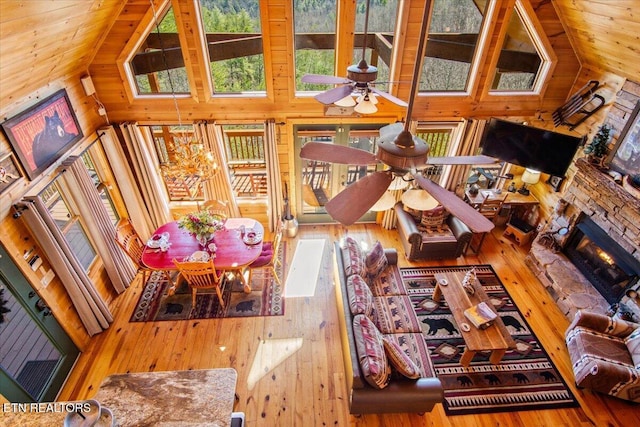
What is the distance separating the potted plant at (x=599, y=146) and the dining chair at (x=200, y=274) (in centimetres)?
540

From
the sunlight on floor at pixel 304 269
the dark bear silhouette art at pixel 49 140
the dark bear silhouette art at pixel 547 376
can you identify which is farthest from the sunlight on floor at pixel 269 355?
the dark bear silhouette art at pixel 49 140

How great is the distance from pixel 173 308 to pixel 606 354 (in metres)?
5.55

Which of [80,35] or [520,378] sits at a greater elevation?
[80,35]

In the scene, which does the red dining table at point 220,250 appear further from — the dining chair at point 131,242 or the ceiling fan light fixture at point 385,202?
the ceiling fan light fixture at point 385,202

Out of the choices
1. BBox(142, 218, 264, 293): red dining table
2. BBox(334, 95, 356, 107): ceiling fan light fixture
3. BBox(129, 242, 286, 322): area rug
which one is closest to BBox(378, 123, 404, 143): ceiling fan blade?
BBox(334, 95, 356, 107): ceiling fan light fixture

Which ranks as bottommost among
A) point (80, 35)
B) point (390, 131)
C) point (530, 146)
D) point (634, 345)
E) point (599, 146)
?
point (634, 345)

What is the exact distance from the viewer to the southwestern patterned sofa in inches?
145

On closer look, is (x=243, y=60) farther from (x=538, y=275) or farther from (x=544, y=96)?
(x=538, y=275)

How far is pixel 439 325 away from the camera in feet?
15.5

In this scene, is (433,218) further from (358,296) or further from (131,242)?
(131,242)

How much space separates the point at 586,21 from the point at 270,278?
544 cm

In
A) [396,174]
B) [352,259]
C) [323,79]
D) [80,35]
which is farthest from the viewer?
[352,259]

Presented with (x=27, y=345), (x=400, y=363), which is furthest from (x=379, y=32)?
(x=27, y=345)

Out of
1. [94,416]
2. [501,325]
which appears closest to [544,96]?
[501,325]
